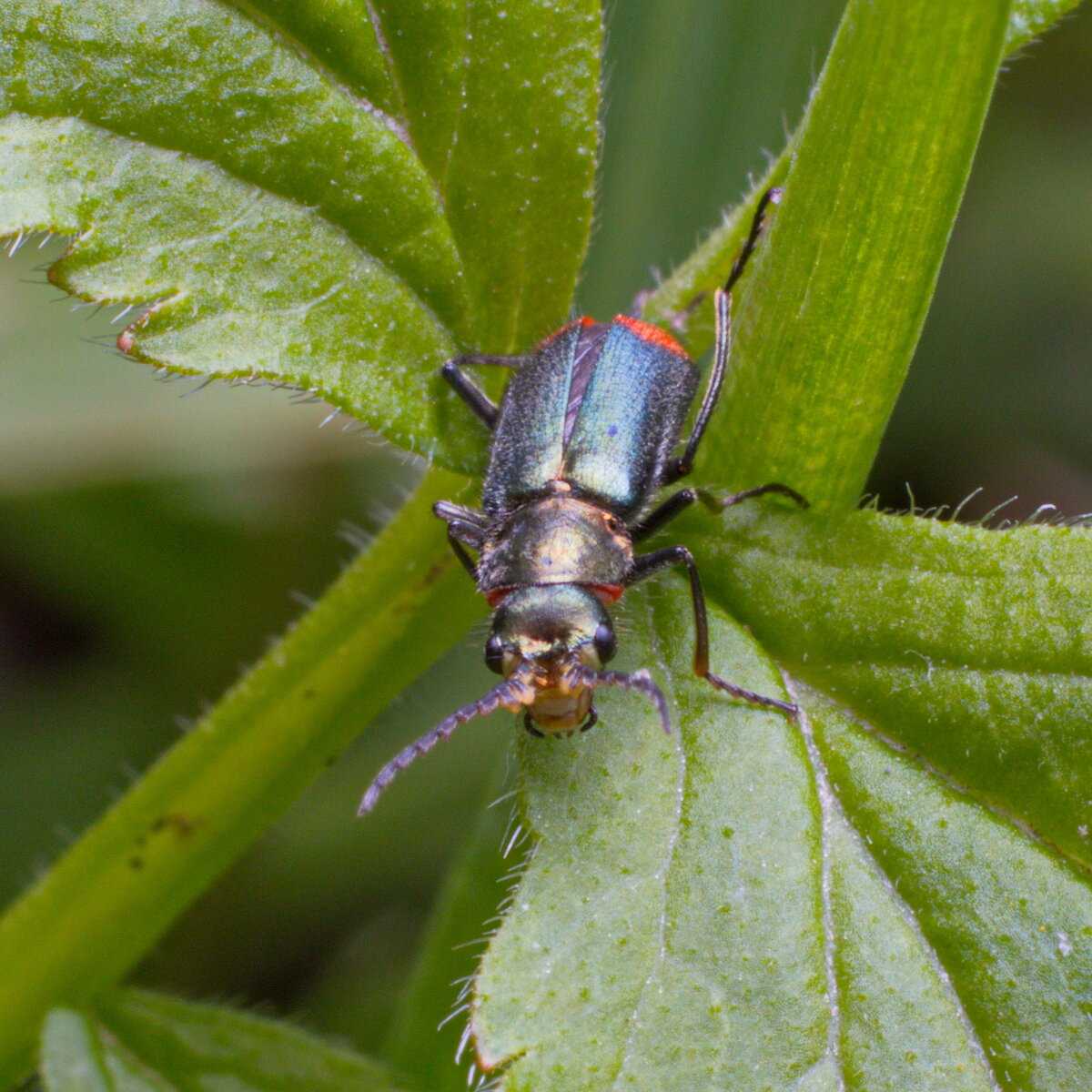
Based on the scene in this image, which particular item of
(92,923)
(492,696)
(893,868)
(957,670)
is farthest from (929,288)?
(92,923)

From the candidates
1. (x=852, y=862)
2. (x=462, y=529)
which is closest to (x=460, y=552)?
(x=462, y=529)

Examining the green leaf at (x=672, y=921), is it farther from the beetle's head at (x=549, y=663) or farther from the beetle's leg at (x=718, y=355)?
the beetle's leg at (x=718, y=355)

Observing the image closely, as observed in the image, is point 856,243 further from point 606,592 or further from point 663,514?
point 606,592

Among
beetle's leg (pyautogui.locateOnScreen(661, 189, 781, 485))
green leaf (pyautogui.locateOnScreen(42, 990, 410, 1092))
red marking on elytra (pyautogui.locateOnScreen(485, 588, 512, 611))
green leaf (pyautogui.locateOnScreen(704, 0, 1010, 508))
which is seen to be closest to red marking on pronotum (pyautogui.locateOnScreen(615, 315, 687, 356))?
beetle's leg (pyautogui.locateOnScreen(661, 189, 781, 485))

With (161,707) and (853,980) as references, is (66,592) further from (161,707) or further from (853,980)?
(853,980)

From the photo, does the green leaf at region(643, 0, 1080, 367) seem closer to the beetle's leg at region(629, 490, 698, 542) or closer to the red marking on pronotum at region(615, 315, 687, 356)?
the red marking on pronotum at region(615, 315, 687, 356)

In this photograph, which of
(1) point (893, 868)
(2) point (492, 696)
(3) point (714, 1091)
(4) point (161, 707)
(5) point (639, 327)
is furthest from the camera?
(4) point (161, 707)
